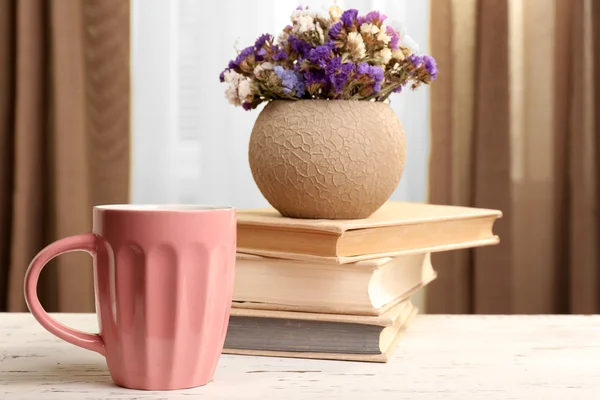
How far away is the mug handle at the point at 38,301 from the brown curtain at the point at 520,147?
1.20m

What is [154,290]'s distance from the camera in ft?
1.61

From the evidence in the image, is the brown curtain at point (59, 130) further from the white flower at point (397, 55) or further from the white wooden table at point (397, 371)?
the white flower at point (397, 55)

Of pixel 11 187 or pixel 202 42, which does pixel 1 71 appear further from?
pixel 202 42

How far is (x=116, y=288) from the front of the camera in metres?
0.50

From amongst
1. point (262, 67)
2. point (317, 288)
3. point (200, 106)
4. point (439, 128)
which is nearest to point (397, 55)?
point (262, 67)

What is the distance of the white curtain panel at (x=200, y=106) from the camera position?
1.70 meters

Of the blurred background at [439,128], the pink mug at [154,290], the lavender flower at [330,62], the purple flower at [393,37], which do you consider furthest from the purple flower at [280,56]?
the blurred background at [439,128]

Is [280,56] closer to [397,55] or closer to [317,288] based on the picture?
[397,55]

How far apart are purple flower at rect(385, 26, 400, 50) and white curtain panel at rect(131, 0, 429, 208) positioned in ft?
3.32

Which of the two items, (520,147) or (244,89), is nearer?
(244,89)

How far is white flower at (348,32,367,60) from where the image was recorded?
2.13 feet

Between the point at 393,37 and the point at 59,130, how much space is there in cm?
113

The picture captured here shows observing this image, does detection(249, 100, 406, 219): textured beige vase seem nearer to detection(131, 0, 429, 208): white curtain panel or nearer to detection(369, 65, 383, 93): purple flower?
detection(369, 65, 383, 93): purple flower

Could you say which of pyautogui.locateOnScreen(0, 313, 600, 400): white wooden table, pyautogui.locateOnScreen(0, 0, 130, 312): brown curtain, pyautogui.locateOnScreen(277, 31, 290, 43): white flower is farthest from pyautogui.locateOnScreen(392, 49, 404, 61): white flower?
pyautogui.locateOnScreen(0, 0, 130, 312): brown curtain
